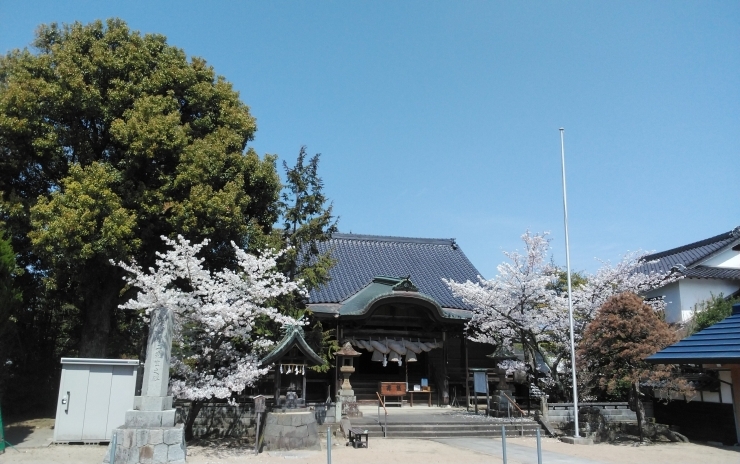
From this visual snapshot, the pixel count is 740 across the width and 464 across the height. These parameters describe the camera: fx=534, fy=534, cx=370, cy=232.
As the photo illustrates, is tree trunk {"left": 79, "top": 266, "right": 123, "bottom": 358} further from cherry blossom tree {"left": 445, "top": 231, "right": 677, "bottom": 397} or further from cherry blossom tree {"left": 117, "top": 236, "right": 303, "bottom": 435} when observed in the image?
cherry blossom tree {"left": 445, "top": 231, "right": 677, "bottom": 397}

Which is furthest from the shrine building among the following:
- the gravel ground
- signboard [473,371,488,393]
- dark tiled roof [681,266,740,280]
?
dark tiled roof [681,266,740,280]

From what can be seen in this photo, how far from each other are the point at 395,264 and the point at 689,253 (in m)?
14.1

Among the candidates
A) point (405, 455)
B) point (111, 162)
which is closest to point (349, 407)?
point (405, 455)

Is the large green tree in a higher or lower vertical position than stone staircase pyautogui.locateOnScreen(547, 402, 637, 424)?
higher

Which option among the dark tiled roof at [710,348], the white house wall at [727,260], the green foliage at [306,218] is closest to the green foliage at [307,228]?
the green foliage at [306,218]

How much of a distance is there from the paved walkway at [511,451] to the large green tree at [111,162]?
8068mm

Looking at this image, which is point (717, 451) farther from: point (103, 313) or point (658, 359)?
point (103, 313)

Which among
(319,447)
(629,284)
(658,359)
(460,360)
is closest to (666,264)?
(629,284)

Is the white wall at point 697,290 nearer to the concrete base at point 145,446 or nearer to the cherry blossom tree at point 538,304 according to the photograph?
the cherry blossom tree at point 538,304

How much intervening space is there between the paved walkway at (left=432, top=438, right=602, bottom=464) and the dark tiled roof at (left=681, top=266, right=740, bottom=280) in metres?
12.2

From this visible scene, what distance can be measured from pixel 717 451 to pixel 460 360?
10.6m

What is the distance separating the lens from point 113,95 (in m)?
15.1

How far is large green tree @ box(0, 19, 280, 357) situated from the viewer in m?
13.9

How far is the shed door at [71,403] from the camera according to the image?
13133 mm
